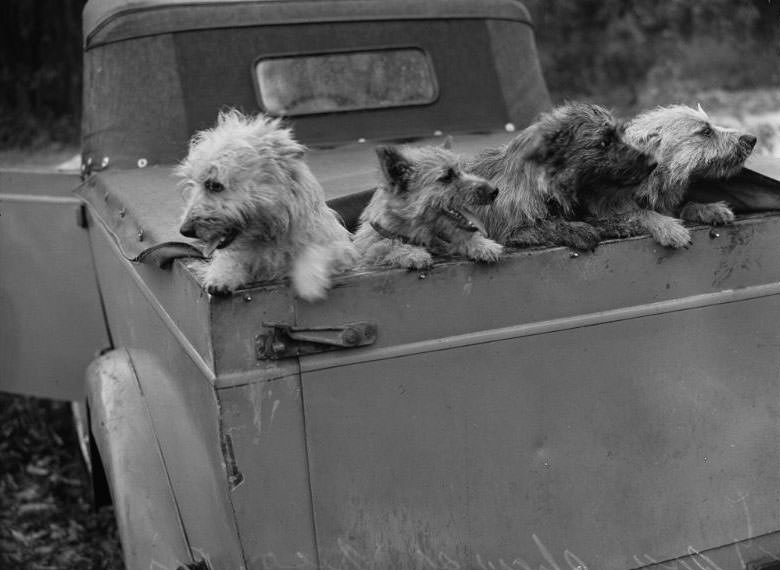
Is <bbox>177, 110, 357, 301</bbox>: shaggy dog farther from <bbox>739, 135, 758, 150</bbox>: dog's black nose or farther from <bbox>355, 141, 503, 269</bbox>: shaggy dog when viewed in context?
<bbox>739, 135, 758, 150</bbox>: dog's black nose

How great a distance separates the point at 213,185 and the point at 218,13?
2.15 meters

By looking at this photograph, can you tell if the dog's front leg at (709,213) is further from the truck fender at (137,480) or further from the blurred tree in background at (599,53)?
the blurred tree in background at (599,53)

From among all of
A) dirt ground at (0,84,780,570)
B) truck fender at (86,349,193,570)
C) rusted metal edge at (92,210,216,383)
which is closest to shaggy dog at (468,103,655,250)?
rusted metal edge at (92,210,216,383)

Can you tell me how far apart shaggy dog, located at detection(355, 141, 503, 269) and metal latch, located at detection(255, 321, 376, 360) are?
28 cm

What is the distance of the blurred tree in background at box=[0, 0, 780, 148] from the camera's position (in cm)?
1009

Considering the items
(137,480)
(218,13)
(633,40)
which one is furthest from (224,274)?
(633,40)

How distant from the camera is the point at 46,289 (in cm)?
466

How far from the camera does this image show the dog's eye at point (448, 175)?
2.78 m

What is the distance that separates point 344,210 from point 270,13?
62.3 inches

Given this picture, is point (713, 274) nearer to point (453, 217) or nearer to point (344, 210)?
point (453, 217)

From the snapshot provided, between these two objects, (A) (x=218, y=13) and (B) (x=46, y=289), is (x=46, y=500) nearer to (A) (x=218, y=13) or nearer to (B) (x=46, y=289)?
(B) (x=46, y=289)

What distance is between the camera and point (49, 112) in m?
10.2

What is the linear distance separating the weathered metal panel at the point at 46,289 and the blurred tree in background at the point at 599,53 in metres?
4.32

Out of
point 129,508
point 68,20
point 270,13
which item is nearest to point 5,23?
point 68,20
